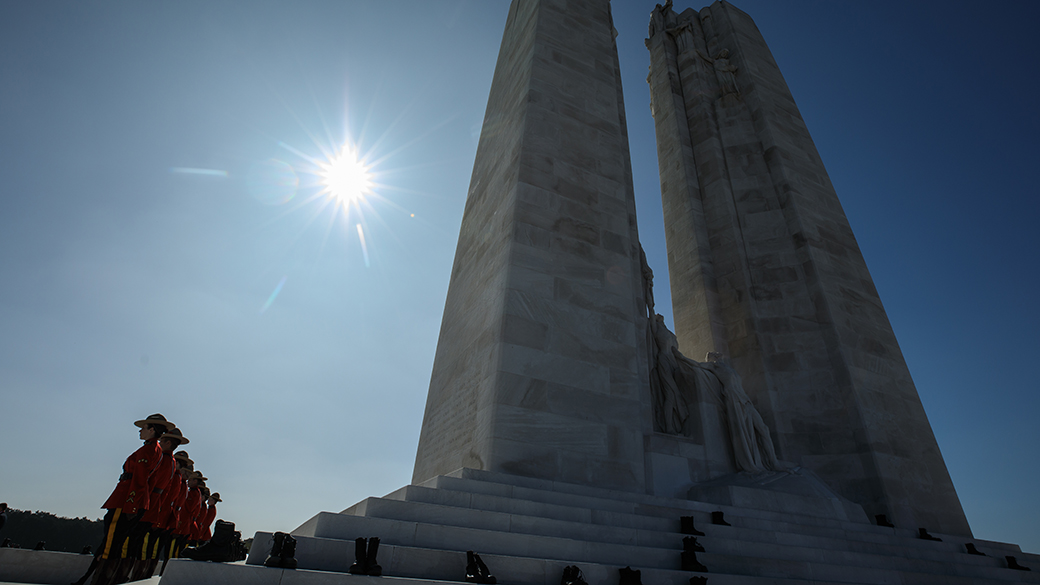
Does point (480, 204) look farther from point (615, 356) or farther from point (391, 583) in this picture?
point (391, 583)

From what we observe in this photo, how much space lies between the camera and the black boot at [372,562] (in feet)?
10.7

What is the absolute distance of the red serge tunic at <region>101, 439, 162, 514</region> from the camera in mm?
4793

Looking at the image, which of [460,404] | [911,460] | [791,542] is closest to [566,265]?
[460,404]

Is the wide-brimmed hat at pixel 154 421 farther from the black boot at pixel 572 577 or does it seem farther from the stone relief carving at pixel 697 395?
the stone relief carving at pixel 697 395

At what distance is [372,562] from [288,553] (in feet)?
1.70

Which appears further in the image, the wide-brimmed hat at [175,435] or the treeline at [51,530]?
the treeline at [51,530]

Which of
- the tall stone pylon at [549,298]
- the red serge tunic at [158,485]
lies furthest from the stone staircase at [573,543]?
the red serge tunic at [158,485]

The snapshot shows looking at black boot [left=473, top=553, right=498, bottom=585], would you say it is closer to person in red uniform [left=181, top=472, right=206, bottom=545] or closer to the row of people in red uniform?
the row of people in red uniform

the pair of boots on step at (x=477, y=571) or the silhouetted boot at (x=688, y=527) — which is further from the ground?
the silhouetted boot at (x=688, y=527)

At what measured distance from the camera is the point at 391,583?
3178mm

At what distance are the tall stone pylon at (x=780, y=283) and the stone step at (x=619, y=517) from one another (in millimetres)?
3355

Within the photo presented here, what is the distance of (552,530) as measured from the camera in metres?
4.50

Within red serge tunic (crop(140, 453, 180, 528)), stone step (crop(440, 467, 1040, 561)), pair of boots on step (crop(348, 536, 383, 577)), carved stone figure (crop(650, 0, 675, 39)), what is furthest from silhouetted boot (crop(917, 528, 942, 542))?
carved stone figure (crop(650, 0, 675, 39))

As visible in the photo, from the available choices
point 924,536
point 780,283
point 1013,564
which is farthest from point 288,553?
point 780,283
